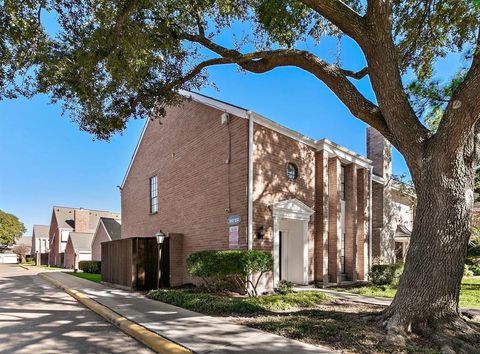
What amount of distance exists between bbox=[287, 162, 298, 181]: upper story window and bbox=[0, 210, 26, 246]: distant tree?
67393mm

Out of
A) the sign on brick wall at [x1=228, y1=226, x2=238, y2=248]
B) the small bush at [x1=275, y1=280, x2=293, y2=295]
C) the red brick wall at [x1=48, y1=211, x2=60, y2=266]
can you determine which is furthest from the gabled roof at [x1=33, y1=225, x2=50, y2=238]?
the small bush at [x1=275, y1=280, x2=293, y2=295]

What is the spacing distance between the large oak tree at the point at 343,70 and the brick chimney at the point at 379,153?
8.67 m

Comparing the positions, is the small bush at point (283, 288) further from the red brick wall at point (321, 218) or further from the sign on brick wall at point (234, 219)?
the sign on brick wall at point (234, 219)

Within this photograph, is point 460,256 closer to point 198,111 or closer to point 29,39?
point 29,39

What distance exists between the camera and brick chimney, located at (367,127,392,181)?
19684 mm

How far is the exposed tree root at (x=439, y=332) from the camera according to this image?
590 centimetres

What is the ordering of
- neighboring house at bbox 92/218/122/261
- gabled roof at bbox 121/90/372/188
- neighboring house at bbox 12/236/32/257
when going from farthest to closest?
neighboring house at bbox 12/236/32/257, neighboring house at bbox 92/218/122/261, gabled roof at bbox 121/90/372/188

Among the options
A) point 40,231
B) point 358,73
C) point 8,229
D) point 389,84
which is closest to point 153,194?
point 358,73

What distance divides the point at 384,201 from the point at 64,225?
142ft

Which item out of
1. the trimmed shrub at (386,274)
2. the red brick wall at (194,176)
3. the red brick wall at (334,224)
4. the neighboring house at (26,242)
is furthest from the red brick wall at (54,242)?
the trimmed shrub at (386,274)

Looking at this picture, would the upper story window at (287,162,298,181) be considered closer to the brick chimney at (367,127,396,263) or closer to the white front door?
the white front door

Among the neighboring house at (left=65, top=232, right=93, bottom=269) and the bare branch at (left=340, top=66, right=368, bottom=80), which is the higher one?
the bare branch at (left=340, top=66, right=368, bottom=80)

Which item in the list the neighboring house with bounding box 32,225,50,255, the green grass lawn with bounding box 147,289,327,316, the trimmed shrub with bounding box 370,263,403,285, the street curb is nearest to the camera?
the street curb

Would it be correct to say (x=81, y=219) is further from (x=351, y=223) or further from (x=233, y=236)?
(x=233, y=236)
